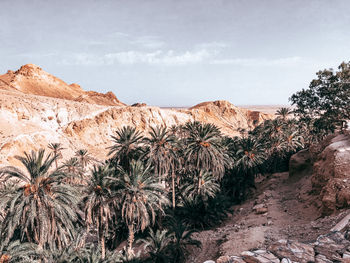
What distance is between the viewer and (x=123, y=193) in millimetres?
19203

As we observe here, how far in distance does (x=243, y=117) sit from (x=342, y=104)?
321 feet

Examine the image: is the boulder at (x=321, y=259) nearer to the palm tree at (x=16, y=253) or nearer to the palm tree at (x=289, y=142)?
the palm tree at (x=16, y=253)

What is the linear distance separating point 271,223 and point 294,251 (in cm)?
1502

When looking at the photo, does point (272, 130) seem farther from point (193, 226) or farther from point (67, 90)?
point (67, 90)

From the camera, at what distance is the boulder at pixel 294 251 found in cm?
819

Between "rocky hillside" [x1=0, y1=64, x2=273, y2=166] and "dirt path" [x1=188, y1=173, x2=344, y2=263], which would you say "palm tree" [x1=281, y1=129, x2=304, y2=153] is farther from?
"rocky hillside" [x1=0, y1=64, x2=273, y2=166]

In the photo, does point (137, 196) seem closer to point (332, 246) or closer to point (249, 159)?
A: point (332, 246)

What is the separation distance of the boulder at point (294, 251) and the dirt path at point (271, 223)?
7346 mm

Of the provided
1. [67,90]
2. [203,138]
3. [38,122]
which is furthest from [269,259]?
[67,90]

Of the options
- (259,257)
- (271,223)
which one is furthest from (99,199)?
(271,223)

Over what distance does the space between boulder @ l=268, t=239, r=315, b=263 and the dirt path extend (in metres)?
7.35

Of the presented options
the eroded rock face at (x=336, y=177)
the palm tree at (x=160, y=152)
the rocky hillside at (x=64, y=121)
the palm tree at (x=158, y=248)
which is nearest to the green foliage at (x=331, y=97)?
the eroded rock face at (x=336, y=177)

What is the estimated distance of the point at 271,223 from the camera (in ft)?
71.9

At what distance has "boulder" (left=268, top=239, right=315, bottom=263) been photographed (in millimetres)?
8193
